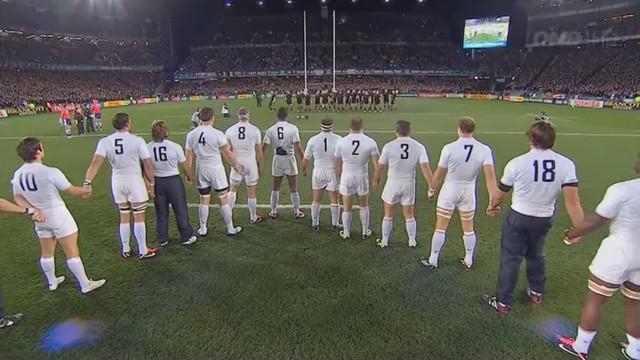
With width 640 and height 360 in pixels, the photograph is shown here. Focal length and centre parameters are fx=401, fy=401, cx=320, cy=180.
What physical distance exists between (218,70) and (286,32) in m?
Answer: 15.0

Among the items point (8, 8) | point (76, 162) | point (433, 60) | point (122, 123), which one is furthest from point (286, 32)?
point (122, 123)

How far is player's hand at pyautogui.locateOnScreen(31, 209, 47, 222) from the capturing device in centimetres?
496

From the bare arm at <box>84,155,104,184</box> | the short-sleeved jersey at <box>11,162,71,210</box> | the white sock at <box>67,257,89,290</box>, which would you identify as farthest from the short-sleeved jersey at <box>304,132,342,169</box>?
the white sock at <box>67,257,89,290</box>

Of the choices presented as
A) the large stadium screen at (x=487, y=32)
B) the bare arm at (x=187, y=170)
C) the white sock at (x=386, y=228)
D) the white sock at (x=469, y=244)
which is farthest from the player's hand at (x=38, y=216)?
the large stadium screen at (x=487, y=32)

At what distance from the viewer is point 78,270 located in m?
5.54

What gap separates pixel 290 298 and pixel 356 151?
276cm

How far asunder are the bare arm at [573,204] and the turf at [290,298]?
1.47m

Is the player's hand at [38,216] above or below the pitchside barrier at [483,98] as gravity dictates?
below

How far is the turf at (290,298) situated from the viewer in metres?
4.54

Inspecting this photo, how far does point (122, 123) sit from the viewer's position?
6.39 metres

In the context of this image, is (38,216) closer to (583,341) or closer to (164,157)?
(164,157)

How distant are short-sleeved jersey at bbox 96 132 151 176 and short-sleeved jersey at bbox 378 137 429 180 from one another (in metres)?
3.88

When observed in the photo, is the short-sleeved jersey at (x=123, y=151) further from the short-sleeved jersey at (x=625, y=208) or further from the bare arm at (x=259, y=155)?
the short-sleeved jersey at (x=625, y=208)

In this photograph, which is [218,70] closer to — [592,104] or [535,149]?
[592,104]
